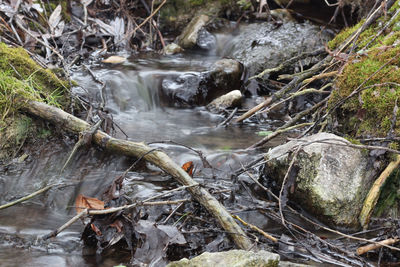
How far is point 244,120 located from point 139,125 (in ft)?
4.32

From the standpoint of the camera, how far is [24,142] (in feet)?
11.6

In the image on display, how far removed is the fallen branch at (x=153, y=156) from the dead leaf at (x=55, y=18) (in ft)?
12.0

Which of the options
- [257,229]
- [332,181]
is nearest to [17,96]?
[257,229]

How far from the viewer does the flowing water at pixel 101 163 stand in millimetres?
2516

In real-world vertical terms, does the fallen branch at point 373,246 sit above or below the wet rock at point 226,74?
above

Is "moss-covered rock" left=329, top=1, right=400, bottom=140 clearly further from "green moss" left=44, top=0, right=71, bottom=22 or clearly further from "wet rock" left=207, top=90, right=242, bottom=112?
"green moss" left=44, top=0, right=71, bottom=22

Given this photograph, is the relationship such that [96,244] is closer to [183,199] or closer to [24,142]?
[183,199]

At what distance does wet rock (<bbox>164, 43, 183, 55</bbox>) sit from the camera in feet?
23.6

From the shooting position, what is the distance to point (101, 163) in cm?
342

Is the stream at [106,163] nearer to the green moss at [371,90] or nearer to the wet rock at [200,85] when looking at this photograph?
the wet rock at [200,85]

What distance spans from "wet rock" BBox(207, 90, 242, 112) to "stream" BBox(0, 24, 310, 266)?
0.55ft

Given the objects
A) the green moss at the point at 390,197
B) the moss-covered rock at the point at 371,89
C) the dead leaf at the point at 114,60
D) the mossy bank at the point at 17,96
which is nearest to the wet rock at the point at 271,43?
the dead leaf at the point at 114,60

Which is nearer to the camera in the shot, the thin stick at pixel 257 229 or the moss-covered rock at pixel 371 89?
the thin stick at pixel 257 229

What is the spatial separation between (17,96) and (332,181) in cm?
271
